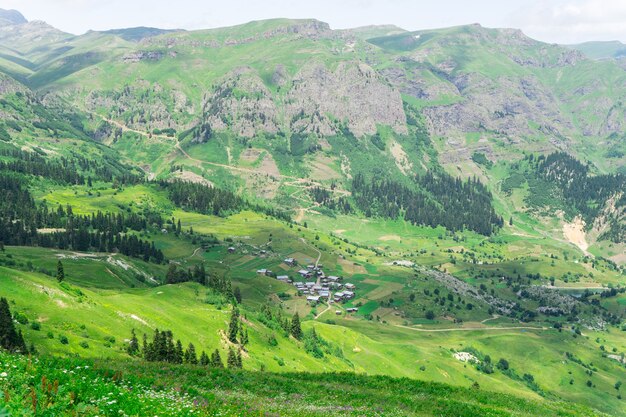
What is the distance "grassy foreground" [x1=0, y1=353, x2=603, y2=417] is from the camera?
922 inches

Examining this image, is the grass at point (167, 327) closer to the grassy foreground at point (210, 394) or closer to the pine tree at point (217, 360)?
the pine tree at point (217, 360)

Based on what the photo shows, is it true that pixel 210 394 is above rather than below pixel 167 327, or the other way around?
above

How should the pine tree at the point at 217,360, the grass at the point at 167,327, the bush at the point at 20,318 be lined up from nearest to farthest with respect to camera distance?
1. the bush at the point at 20,318
2. the grass at the point at 167,327
3. the pine tree at the point at 217,360

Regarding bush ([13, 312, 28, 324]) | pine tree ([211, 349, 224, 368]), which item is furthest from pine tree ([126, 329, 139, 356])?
bush ([13, 312, 28, 324])

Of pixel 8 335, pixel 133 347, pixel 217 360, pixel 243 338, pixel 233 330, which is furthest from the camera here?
pixel 243 338

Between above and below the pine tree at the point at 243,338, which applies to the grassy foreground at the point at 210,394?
above

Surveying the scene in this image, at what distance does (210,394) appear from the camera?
38.2 meters

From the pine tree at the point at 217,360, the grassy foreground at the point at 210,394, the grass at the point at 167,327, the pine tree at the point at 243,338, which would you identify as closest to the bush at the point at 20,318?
the grass at the point at 167,327

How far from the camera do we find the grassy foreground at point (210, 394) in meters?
23.4

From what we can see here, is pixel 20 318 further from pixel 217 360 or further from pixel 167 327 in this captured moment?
pixel 167 327

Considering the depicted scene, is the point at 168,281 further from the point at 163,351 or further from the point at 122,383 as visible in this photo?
the point at 122,383

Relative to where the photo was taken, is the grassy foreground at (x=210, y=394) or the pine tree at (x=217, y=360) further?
the pine tree at (x=217, y=360)

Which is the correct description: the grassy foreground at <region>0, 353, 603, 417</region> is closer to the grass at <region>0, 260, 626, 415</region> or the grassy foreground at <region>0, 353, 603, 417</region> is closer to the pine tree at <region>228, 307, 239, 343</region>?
the grass at <region>0, 260, 626, 415</region>

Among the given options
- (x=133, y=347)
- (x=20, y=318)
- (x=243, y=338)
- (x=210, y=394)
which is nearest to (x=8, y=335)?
(x=20, y=318)
